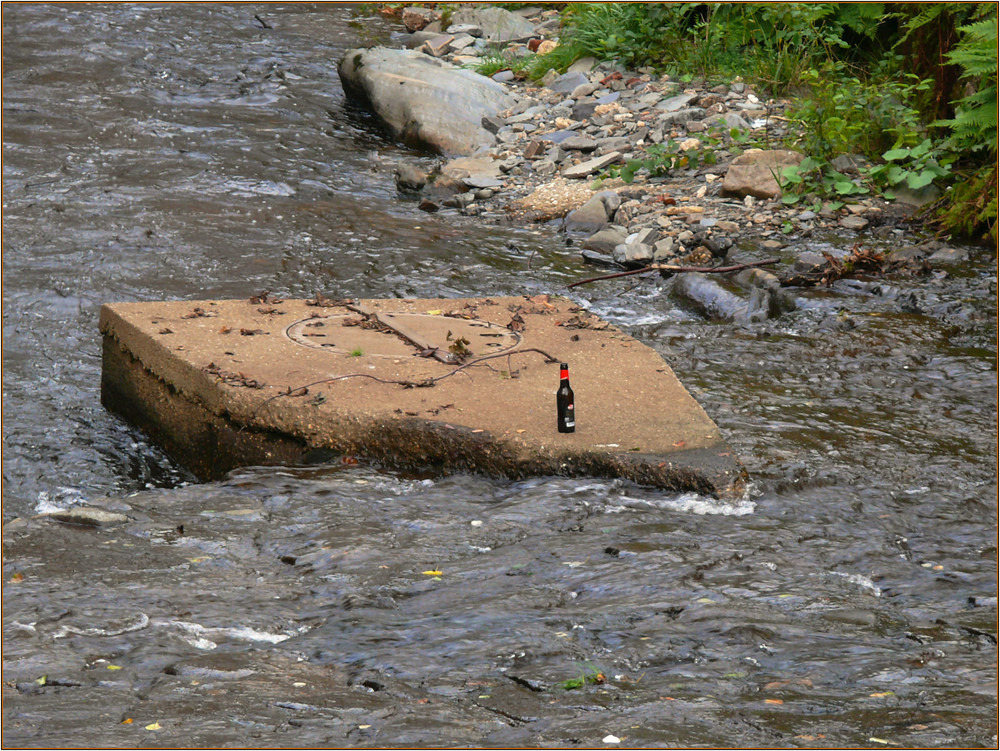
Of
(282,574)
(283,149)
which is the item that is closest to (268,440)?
(282,574)

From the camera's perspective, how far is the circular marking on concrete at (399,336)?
6055 mm

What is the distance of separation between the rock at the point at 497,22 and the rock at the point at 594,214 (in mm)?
6879

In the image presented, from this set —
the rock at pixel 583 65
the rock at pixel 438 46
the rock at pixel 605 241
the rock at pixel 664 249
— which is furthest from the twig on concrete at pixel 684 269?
the rock at pixel 438 46

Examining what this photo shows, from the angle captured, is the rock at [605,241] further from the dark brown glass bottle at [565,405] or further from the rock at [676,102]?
the dark brown glass bottle at [565,405]

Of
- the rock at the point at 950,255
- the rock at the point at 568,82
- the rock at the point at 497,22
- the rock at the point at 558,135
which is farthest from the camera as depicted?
the rock at the point at 497,22

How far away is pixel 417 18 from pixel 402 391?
14387 mm

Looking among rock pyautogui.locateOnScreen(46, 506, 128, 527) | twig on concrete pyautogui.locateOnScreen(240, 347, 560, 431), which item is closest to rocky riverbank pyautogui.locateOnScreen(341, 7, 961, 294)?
twig on concrete pyautogui.locateOnScreen(240, 347, 560, 431)

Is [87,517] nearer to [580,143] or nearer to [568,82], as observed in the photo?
[580,143]

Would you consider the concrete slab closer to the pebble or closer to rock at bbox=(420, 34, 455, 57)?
the pebble

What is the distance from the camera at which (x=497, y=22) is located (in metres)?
16.8

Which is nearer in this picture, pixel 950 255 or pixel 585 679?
pixel 585 679

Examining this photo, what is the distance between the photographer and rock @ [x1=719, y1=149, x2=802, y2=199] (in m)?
10.0

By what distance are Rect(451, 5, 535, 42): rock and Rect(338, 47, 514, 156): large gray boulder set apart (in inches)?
103

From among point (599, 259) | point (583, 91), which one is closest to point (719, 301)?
point (599, 259)
